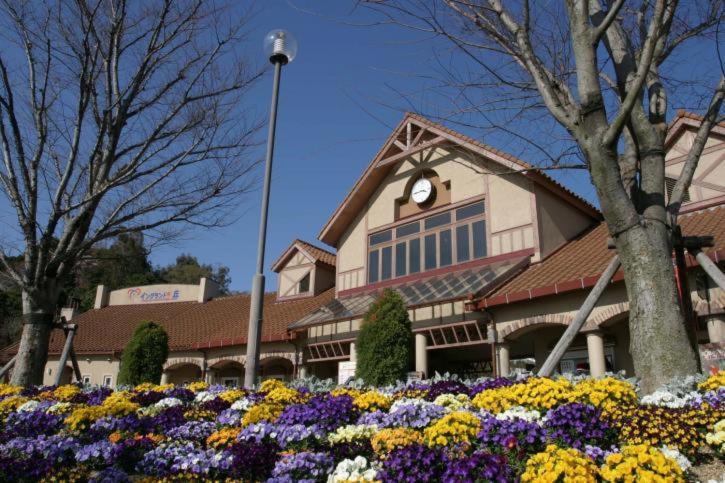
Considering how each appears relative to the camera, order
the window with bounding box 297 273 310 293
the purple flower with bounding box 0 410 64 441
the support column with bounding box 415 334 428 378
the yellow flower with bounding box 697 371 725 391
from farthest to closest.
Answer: the window with bounding box 297 273 310 293, the support column with bounding box 415 334 428 378, the purple flower with bounding box 0 410 64 441, the yellow flower with bounding box 697 371 725 391

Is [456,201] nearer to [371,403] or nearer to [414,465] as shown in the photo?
[371,403]

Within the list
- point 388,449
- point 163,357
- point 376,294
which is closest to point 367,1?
point 388,449

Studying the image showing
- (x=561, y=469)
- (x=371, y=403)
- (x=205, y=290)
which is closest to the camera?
(x=561, y=469)

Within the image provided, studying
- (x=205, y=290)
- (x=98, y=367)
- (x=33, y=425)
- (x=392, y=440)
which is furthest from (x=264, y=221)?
(x=205, y=290)

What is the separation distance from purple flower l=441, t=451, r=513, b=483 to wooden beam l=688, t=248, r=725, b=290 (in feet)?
15.1

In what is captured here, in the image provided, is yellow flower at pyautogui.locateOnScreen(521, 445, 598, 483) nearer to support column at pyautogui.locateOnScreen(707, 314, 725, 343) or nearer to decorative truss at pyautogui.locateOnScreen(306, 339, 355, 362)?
support column at pyautogui.locateOnScreen(707, 314, 725, 343)

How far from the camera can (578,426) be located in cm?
455

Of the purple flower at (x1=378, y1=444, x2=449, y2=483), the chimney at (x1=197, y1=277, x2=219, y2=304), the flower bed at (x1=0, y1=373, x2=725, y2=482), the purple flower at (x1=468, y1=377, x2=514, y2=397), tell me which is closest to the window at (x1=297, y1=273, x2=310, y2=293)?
the chimney at (x1=197, y1=277, x2=219, y2=304)

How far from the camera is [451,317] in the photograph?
1503cm

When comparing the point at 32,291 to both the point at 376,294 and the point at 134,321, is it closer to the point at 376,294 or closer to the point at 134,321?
the point at 376,294

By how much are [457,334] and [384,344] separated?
3.11 metres

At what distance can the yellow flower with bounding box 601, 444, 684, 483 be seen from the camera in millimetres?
3234

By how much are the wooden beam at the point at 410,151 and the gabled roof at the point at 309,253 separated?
5703 millimetres

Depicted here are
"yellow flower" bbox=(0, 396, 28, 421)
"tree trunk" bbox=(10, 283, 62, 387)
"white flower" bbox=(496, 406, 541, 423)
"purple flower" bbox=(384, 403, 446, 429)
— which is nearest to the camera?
"white flower" bbox=(496, 406, 541, 423)
